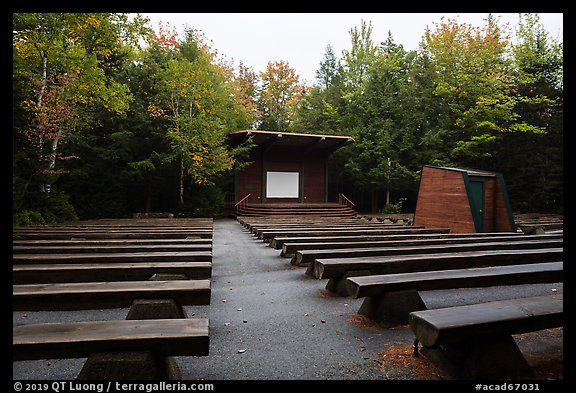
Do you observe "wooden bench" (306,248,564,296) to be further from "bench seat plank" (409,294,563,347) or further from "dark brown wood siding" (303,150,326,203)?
"dark brown wood siding" (303,150,326,203)

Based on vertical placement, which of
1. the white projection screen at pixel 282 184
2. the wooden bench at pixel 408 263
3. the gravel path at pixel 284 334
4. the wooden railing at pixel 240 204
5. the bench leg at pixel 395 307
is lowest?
the gravel path at pixel 284 334

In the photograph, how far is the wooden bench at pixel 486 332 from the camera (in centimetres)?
169

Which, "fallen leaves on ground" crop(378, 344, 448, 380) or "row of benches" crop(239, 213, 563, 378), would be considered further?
"fallen leaves on ground" crop(378, 344, 448, 380)

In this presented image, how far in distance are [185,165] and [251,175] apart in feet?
17.7

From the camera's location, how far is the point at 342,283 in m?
3.62

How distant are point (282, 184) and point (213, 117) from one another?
6767 millimetres

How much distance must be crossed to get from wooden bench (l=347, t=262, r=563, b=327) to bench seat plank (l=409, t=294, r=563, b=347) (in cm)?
58

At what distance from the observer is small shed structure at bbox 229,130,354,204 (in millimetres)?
21344

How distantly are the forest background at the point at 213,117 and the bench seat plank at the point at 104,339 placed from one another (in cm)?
991

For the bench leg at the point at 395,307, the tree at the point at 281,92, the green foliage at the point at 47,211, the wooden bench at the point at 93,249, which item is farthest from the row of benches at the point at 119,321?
the tree at the point at 281,92

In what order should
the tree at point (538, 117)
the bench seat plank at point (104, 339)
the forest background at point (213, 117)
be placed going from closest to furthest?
1. the bench seat plank at point (104, 339)
2. the forest background at point (213, 117)
3. the tree at point (538, 117)

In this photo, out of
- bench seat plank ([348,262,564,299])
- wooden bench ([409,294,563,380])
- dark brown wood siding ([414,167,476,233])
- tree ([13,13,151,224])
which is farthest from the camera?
tree ([13,13,151,224])

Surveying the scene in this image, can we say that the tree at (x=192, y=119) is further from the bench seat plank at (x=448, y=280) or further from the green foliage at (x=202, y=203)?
the bench seat plank at (x=448, y=280)

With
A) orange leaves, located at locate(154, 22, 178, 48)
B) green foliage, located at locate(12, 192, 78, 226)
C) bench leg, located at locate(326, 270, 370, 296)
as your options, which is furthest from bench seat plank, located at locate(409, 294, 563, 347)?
orange leaves, located at locate(154, 22, 178, 48)
